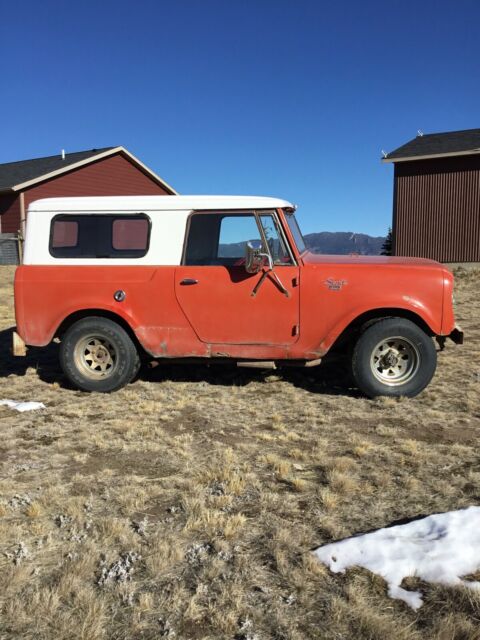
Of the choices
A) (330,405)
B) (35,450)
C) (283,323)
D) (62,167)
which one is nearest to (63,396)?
(35,450)

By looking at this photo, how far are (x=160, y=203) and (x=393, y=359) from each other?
293cm

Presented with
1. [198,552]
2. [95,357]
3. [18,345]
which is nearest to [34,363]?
[18,345]

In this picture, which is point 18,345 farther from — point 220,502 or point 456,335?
point 456,335

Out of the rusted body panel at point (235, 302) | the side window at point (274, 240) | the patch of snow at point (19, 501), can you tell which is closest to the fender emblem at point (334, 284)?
the rusted body panel at point (235, 302)

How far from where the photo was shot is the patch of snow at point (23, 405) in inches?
195

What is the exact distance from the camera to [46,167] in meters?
24.6

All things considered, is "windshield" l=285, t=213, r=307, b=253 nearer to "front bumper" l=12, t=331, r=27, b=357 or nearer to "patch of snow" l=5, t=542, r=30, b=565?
"front bumper" l=12, t=331, r=27, b=357

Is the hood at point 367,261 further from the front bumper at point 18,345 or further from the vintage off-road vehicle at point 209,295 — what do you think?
the front bumper at point 18,345

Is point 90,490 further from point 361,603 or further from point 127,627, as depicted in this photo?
point 361,603

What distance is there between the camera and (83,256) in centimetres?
543

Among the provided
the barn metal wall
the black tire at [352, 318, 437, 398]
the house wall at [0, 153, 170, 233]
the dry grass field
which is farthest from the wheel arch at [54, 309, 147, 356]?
the house wall at [0, 153, 170, 233]

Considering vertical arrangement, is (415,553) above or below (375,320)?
below

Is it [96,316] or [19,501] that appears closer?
[19,501]

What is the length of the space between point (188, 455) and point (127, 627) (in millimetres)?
1769
